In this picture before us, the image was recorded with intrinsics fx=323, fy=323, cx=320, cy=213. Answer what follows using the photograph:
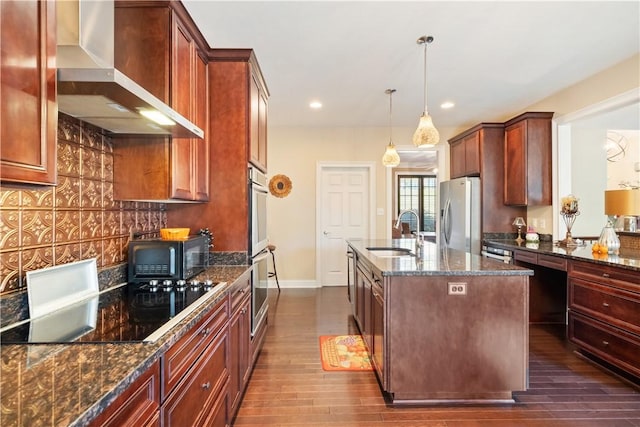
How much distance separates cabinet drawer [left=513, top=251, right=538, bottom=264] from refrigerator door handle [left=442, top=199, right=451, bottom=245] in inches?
43.1

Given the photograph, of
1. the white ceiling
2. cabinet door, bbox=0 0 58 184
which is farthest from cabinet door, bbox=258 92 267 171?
cabinet door, bbox=0 0 58 184

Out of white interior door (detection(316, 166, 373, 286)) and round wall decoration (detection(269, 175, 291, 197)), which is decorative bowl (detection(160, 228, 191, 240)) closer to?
round wall decoration (detection(269, 175, 291, 197))

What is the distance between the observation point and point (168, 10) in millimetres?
1819

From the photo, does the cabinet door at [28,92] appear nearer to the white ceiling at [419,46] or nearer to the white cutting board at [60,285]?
the white cutting board at [60,285]

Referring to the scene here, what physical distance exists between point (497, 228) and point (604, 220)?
1097 mm

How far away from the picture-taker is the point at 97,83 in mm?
1062

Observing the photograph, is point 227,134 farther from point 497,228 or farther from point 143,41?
point 497,228

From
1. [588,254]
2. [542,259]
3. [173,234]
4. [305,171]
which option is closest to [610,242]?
[588,254]

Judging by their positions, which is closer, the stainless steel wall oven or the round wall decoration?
the stainless steel wall oven

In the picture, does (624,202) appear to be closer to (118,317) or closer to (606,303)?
(606,303)

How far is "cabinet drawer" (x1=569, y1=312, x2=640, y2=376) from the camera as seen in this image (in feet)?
7.34

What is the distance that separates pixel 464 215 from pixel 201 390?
382cm

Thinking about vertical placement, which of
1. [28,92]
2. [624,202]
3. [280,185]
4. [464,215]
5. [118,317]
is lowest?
[118,317]

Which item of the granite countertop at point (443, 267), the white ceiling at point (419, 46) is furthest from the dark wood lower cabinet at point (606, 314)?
the white ceiling at point (419, 46)
